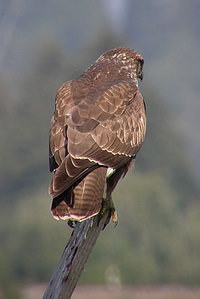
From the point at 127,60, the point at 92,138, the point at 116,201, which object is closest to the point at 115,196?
the point at 116,201

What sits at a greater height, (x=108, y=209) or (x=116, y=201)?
(x=116, y=201)

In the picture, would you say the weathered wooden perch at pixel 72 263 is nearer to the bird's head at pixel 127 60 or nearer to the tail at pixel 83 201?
the tail at pixel 83 201

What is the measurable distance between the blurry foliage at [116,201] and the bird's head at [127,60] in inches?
514

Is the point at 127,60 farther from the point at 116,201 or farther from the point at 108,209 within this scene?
the point at 116,201

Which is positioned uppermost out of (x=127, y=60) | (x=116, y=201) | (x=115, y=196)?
(x=116, y=201)

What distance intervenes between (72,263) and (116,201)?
37.1 m

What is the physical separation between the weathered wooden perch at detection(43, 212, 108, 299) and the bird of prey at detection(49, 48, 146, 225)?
243 millimetres

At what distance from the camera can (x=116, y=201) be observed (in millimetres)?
44750

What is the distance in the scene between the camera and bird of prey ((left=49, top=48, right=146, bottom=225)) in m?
8.40

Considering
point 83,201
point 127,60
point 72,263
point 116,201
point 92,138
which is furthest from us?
point 116,201

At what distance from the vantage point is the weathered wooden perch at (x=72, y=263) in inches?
295

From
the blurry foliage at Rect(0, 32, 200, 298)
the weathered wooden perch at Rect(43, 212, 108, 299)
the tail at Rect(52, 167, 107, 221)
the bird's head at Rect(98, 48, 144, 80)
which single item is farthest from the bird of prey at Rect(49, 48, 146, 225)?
the blurry foliage at Rect(0, 32, 200, 298)
